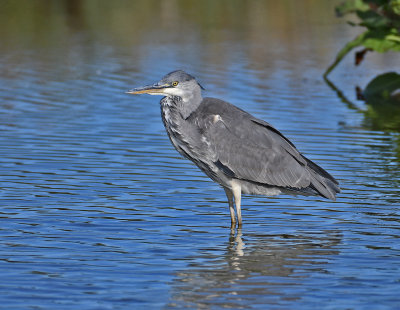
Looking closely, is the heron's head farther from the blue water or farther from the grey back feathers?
the blue water

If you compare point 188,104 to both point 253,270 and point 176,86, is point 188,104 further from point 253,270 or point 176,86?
point 253,270

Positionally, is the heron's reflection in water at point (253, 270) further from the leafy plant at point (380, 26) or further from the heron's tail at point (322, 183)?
the leafy plant at point (380, 26)

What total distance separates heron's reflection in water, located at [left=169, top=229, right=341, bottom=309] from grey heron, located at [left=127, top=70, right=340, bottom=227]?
0.55 meters

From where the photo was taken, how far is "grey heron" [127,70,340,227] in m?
8.84

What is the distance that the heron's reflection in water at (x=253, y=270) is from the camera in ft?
22.6

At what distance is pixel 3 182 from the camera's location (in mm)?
10359

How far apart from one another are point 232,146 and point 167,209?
3.34 ft

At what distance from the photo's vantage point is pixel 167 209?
9.49 m

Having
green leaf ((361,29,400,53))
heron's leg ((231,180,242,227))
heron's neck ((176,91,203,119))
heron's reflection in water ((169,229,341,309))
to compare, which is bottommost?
heron's reflection in water ((169,229,341,309))

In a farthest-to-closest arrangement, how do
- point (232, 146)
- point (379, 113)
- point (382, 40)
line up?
point (382, 40)
point (379, 113)
point (232, 146)

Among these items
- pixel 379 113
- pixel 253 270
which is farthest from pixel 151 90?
pixel 379 113

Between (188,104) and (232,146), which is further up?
(188,104)

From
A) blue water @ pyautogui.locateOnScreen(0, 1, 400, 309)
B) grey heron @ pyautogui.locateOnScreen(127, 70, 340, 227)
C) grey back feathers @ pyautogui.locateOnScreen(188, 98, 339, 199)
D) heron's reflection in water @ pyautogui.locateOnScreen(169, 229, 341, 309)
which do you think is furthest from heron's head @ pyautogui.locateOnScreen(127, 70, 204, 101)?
heron's reflection in water @ pyautogui.locateOnScreen(169, 229, 341, 309)

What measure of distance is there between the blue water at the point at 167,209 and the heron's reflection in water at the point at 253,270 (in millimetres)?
16
